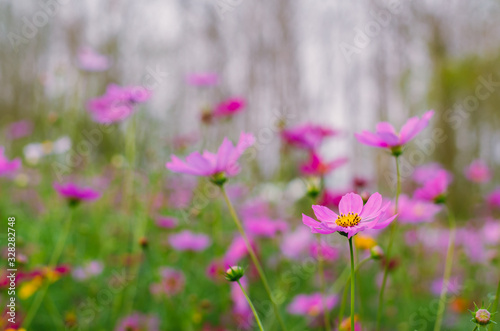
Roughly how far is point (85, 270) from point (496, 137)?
780cm

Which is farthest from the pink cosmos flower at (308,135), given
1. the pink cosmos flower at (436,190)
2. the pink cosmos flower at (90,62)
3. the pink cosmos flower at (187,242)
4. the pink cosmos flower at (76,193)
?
the pink cosmos flower at (90,62)

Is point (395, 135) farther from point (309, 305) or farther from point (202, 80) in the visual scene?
point (202, 80)

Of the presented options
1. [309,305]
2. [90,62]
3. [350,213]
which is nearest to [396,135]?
[350,213]

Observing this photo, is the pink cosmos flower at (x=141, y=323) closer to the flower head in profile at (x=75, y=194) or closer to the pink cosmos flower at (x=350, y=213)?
the flower head in profile at (x=75, y=194)

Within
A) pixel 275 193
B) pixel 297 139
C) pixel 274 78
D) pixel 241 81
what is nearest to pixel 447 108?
pixel 274 78

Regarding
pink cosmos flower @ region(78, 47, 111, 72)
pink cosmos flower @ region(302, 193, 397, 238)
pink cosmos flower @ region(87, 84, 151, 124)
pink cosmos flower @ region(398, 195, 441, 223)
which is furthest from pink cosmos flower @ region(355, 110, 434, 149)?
pink cosmos flower @ region(78, 47, 111, 72)

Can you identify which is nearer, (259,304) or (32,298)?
(32,298)

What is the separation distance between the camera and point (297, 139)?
1427 mm

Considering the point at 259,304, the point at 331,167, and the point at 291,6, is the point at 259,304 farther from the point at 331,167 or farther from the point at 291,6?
the point at 291,6

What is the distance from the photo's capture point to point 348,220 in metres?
0.55

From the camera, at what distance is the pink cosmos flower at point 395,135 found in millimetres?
664

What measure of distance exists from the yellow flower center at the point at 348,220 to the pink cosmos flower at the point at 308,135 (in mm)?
862

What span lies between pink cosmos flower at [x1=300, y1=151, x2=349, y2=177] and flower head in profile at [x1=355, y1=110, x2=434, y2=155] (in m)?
0.53

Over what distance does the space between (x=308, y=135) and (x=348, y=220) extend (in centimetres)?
91
